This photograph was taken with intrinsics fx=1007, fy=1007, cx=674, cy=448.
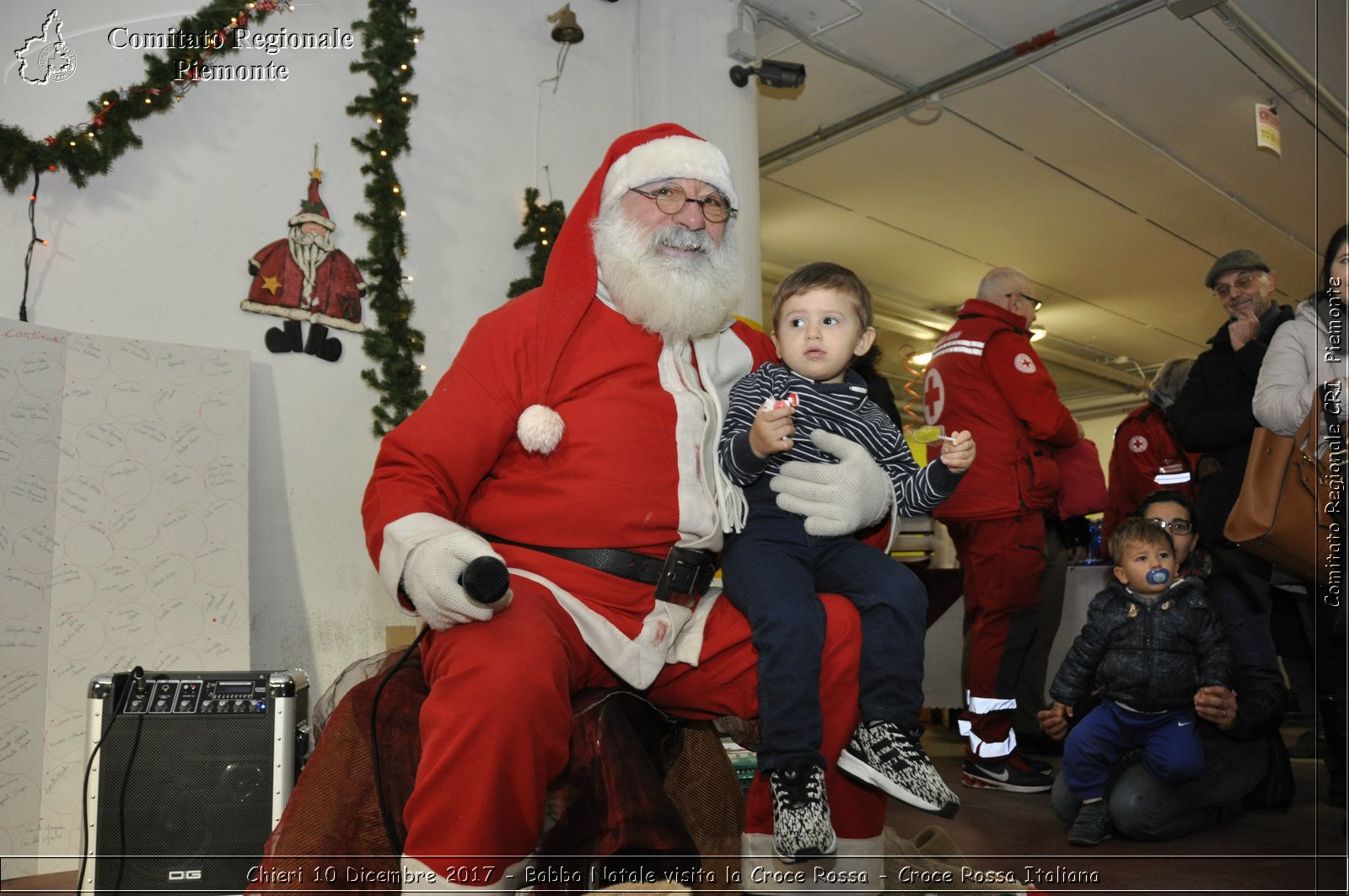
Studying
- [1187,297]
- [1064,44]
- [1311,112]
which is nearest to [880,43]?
[1064,44]

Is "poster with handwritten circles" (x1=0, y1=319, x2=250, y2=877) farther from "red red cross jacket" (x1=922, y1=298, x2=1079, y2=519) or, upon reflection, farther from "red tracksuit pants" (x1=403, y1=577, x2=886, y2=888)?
"red red cross jacket" (x1=922, y1=298, x2=1079, y2=519)

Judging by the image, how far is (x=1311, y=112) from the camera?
664cm

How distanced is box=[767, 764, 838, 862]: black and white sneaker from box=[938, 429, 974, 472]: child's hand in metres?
0.71

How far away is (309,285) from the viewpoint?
12.8ft

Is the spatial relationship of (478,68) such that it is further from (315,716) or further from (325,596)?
(315,716)

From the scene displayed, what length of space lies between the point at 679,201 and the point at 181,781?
188 cm

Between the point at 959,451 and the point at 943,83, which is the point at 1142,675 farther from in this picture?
the point at 943,83

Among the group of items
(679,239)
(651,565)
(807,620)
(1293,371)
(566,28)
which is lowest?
(807,620)

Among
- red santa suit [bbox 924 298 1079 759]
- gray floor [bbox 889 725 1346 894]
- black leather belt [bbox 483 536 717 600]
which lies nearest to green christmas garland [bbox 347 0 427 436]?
black leather belt [bbox 483 536 717 600]

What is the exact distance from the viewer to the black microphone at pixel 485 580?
1.78 m

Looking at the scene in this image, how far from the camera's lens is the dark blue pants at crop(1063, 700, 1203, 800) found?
10.8 feet

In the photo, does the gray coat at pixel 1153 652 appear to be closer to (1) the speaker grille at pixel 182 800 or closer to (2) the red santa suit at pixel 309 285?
(1) the speaker grille at pixel 182 800

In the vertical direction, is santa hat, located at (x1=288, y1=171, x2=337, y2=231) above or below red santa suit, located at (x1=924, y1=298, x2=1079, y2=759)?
above

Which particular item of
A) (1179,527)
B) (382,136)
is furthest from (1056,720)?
(382,136)
